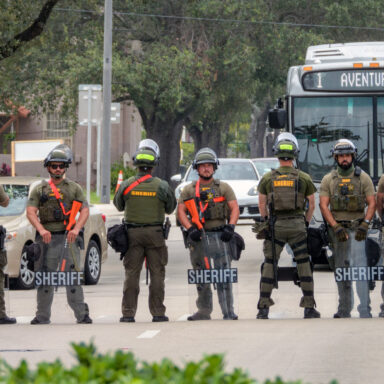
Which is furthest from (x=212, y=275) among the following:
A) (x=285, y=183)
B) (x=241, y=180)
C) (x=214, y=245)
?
(x=241, y=180)

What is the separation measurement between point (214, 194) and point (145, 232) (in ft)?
2.63

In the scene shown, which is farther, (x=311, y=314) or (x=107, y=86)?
(x=107, y=86)

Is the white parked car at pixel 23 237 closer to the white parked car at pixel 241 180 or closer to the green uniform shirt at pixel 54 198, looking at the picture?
the green uniform shirt at pixel 54 198

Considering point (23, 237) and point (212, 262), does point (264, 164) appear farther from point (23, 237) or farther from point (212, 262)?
point (212, 262)

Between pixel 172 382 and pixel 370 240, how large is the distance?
26.1ft

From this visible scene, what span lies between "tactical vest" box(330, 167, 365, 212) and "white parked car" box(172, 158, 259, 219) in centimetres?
1153

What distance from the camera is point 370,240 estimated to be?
11.9m

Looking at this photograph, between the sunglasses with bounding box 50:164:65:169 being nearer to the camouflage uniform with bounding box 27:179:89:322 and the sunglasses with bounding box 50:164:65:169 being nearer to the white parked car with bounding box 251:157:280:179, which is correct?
the camouflage uniform with bounding box 27:179:89:322

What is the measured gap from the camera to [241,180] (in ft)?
81.5

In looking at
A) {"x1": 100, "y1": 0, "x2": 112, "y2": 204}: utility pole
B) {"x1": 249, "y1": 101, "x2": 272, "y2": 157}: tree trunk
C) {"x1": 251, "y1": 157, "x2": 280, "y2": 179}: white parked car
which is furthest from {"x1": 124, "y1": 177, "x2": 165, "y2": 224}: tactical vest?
{"x1": 249, "y1": 101, "x2": 272, "y2": 157}: tree trunk

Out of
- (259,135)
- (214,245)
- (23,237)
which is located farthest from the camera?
(259,135)

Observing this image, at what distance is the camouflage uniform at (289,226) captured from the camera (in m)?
11.4

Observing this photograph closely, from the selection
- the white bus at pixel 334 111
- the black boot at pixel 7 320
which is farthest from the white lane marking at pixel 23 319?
the white bus at pixel 334 111

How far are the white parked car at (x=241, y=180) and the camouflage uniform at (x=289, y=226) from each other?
1164 centimetres
